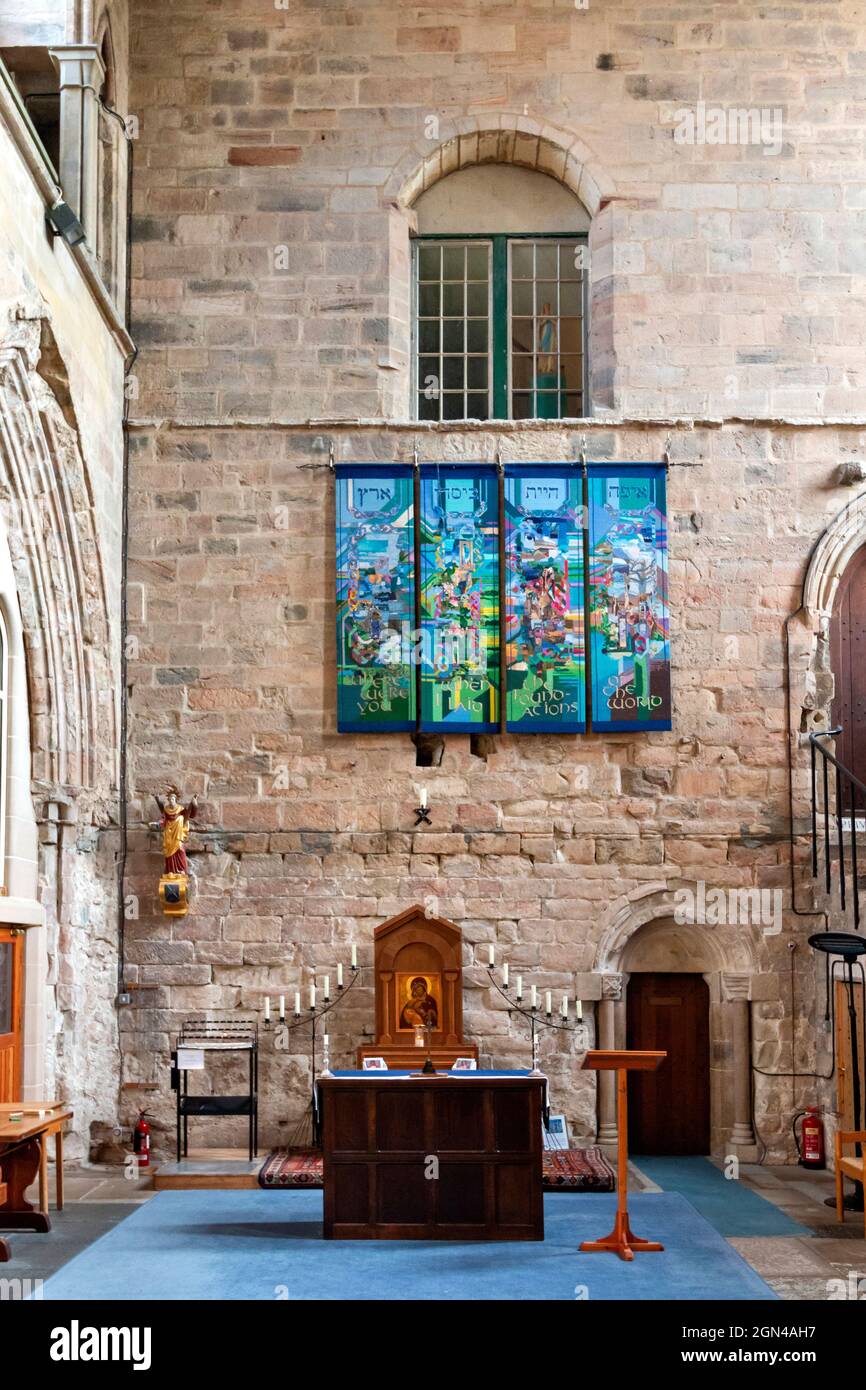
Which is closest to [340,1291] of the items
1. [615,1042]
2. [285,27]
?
[615,1042]

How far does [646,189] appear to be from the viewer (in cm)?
1109

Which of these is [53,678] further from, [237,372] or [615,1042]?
[615,1042]

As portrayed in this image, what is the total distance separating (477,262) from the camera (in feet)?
37.6

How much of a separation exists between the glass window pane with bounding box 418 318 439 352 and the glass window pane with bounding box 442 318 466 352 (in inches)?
2.1

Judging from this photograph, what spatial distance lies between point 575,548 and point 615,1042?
11.1 feet

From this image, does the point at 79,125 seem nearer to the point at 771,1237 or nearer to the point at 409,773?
the point at 409,773

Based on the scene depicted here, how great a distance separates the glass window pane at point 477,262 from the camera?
37.6ft

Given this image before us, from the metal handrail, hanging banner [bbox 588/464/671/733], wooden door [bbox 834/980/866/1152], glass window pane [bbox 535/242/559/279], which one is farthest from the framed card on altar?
glass window pane [bbox 535/242/559/279]

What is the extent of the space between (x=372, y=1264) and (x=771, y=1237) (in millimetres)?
2147

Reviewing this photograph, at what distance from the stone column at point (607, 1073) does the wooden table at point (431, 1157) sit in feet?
9.17

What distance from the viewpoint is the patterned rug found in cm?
905

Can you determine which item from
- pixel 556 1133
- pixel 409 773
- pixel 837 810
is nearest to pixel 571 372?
pixel 409 773

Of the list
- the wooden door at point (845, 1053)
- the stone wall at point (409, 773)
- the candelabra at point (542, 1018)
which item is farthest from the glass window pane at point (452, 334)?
the wooden door at point (845, 1053)

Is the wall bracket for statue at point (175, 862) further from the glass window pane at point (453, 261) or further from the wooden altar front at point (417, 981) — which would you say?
the glass window pane at point (453, 261)
